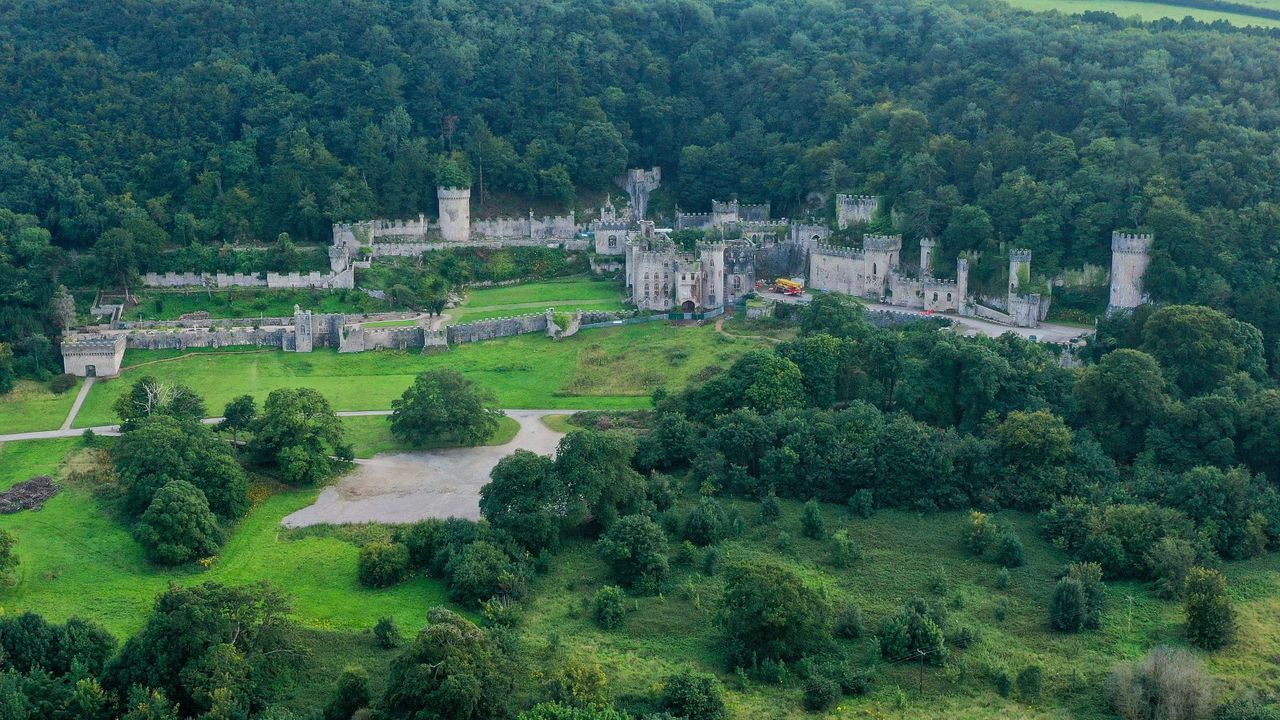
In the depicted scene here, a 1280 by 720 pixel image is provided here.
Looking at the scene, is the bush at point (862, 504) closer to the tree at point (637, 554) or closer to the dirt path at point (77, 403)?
the tree at point (637, 554)

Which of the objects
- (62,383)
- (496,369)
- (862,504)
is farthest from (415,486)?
(62,383)

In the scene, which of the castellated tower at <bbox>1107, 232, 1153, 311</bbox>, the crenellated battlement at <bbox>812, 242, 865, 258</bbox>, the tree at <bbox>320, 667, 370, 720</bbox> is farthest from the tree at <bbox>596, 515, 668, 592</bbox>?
the crenellated battlement at <bbox>812, 242, 865, 258</bbox>

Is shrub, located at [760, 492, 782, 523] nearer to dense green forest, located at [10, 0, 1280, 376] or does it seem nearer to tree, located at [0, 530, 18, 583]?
tree, located at [0, 530, 18, 583]

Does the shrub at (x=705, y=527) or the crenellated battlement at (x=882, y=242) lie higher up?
the crenellated battlement at (x=882, y=242)

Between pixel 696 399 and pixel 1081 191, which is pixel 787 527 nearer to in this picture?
pixel 696 399

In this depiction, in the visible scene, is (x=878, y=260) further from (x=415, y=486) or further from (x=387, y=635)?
(x=387, y=635)

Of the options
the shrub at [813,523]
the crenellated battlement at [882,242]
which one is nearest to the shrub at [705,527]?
the shrub at [813,523]

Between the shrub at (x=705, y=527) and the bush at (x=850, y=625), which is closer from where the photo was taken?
the bush at (x=850, y=625)

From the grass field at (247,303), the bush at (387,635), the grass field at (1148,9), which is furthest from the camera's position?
the grass field at (1148,9)
